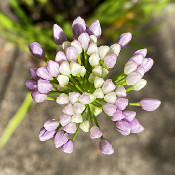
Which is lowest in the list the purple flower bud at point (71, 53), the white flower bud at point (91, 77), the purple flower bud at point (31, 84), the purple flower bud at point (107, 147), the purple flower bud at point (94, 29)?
the purple flower bud at point (107, 147)

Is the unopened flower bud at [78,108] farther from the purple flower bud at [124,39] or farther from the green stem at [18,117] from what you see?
the green stem at [18,117]

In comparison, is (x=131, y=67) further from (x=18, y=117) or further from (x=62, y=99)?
(x=18, y=117)

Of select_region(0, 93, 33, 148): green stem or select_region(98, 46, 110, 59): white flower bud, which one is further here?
select_region(0, 93, 33, 148): green stem

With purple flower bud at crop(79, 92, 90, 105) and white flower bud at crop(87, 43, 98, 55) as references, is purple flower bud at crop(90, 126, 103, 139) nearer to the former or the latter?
purple flower bud at crop(79, 92, 90, 105)

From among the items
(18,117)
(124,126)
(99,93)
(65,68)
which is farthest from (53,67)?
(18,117)

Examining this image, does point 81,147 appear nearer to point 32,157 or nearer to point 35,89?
point 32,157

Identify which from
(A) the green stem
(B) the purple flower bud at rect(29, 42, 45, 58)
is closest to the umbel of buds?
(B) the purple flower bud at rect(29, 42, 45, 58)

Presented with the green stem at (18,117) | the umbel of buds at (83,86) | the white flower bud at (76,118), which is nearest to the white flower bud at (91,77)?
the umbel of buds at (83,86)
